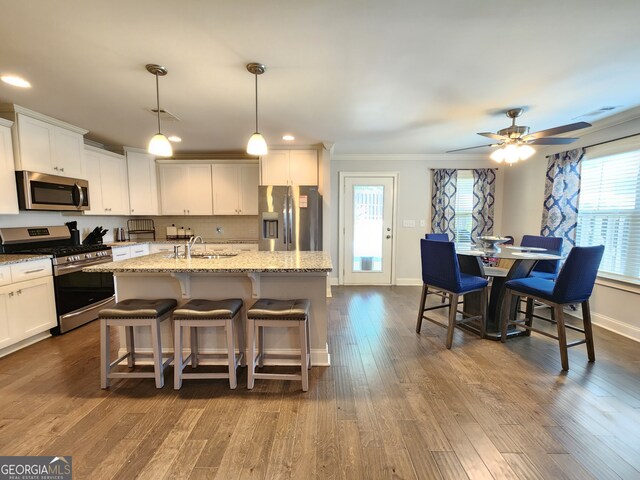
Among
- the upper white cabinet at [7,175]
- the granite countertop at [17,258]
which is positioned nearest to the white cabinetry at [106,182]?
the upper white cabinet at [7,175]

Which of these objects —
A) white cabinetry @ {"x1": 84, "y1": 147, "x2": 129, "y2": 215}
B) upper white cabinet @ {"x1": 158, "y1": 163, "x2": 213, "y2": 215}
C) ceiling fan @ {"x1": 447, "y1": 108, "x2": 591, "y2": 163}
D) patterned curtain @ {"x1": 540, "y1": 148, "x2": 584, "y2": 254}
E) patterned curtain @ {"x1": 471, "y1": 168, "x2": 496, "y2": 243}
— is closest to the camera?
ceiling fan @ {"x1": 447, "y1": 108, "x2": 591, "y2": 163}

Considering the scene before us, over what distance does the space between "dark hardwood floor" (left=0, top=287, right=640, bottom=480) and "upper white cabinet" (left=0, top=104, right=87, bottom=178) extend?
6.49 feet

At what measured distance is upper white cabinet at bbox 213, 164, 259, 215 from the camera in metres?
4.59

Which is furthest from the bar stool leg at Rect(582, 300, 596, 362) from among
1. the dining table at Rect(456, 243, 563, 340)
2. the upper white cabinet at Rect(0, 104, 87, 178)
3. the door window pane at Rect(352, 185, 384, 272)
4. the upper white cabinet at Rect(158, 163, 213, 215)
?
the upper white cabinet at Rect(0, 104, 87, 178)

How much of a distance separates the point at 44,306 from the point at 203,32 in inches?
119

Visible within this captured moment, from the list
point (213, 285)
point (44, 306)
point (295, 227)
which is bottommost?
point (44, 306)

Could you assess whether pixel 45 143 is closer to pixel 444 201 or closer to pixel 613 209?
pixel 444 201

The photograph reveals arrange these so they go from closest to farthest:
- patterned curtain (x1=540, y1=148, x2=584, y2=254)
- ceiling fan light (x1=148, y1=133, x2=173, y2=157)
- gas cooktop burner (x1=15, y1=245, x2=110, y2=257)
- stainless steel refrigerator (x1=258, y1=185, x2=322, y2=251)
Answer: ceiling fan light (x1=148, y1=133, x2=173, y2=157), gas cooktop burner (x1=15, y1=245, x2=110, y2=257), patterned curtain (x1=540, y1=148, x2=584, y2=254), stainless steel refrigerator (x1=258, y1=185, x2=322, y2=251)

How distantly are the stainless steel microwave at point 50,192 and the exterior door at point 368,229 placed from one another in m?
3.72

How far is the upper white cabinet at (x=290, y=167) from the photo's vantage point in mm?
4266

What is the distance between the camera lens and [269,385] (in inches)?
80.7

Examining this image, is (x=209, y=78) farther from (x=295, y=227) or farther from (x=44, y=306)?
(x=44, y=306)

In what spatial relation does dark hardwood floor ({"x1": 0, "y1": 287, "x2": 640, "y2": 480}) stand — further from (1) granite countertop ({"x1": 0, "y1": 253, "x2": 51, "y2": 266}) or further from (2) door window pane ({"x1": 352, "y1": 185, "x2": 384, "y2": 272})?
(2) door window pane ({"x1": 352, "y1": 185, "x2": 384, "y2": 272})

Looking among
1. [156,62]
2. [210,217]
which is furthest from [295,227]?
[156,62]
